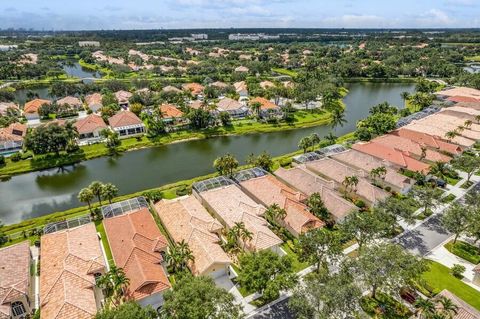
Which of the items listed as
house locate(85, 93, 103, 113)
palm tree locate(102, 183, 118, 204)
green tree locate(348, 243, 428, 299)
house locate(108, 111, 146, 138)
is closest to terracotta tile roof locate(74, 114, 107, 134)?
house locate(108, 111, 146, 138)

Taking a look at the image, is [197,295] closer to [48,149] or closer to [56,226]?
[56,226]

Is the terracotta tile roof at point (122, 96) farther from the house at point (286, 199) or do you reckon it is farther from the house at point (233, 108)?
the house at point (286, 199)

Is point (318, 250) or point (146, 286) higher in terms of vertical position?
point (318, 250)

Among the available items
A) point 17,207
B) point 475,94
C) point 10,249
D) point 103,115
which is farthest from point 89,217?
point 475,94

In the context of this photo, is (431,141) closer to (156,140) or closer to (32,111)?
(156,140)

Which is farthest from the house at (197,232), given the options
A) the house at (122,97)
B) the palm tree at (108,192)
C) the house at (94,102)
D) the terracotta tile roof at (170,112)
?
the house at (122,97)

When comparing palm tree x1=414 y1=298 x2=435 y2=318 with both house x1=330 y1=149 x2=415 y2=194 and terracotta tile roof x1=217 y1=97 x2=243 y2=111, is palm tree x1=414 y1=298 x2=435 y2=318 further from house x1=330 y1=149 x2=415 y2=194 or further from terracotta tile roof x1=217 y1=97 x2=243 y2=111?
terracotta tile roof x1=217 y1=97 x2=243 y2=111
